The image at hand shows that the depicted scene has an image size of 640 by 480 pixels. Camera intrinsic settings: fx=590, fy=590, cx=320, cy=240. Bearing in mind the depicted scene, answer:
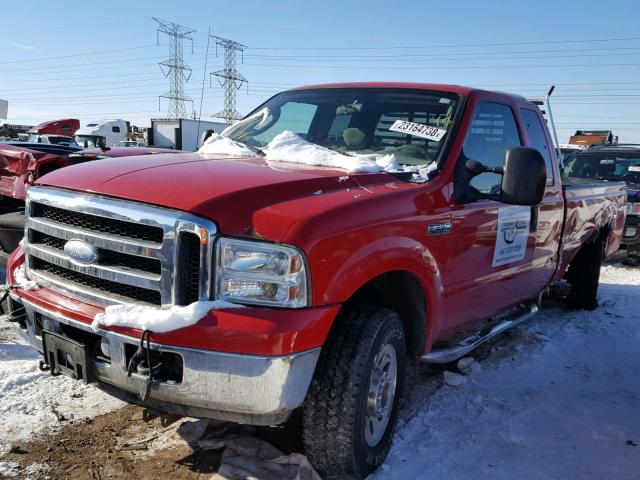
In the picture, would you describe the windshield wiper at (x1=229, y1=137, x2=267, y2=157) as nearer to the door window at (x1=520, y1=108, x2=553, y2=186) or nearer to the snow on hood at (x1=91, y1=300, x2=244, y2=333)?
the snow on hood at (x1=91, y1=300, x2=244, y2=333)

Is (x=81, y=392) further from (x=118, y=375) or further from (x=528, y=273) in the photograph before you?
(x=528, y=273)

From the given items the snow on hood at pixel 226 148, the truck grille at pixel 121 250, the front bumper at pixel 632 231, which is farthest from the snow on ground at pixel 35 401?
the front bumper at pixel 632 231

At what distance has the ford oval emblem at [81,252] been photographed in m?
2.59

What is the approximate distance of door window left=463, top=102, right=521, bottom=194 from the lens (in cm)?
360

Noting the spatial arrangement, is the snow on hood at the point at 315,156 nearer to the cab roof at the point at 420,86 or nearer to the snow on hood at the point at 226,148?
the snow on hood at the point at 226,148

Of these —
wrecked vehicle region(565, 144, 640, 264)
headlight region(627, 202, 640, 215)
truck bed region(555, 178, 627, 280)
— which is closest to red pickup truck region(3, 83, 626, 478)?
truck bed region(555, 178, 627, 280)

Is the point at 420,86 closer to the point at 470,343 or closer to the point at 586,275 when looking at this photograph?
the point at 470,343

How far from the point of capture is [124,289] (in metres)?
2.57

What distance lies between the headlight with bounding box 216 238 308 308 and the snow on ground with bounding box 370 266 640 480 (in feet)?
3.84

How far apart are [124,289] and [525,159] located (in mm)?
2091

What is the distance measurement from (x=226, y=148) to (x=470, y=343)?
1.99 m

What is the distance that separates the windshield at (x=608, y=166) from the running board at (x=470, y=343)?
5.73 metres

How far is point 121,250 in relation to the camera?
8.16 ft

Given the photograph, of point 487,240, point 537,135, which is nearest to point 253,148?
point 487,240
